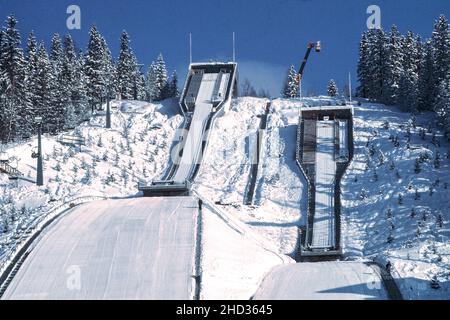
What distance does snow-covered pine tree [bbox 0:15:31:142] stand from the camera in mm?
67875

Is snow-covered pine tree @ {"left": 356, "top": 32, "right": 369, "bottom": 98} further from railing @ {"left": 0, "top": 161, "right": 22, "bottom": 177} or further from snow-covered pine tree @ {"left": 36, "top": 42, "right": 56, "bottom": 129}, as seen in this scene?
railing @ {"left": 0, "top": 161, "right": 22, "bottom": 177}

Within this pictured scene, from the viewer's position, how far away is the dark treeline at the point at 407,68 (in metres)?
63.6

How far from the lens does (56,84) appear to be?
7694 centimetres

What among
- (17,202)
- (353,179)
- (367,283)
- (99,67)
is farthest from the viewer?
(99,67)

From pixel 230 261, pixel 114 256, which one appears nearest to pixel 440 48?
pixel 230 261

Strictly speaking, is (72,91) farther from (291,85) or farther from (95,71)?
(291,85)

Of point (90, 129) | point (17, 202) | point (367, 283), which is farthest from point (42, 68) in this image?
point (367, 283)

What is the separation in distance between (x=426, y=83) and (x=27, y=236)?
4404 centimetres

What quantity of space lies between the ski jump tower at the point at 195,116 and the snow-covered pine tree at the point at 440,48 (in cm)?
1903

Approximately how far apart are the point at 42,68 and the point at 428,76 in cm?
3839

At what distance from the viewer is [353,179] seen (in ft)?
162

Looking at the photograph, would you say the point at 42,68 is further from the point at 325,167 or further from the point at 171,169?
the point at 325,167

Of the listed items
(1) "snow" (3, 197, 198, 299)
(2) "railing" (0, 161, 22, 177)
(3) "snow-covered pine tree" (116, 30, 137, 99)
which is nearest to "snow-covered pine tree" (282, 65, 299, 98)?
(3) "snow-covered pine tree" (116, 30, 137, 99)

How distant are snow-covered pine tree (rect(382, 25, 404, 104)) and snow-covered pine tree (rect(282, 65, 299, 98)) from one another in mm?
16310
